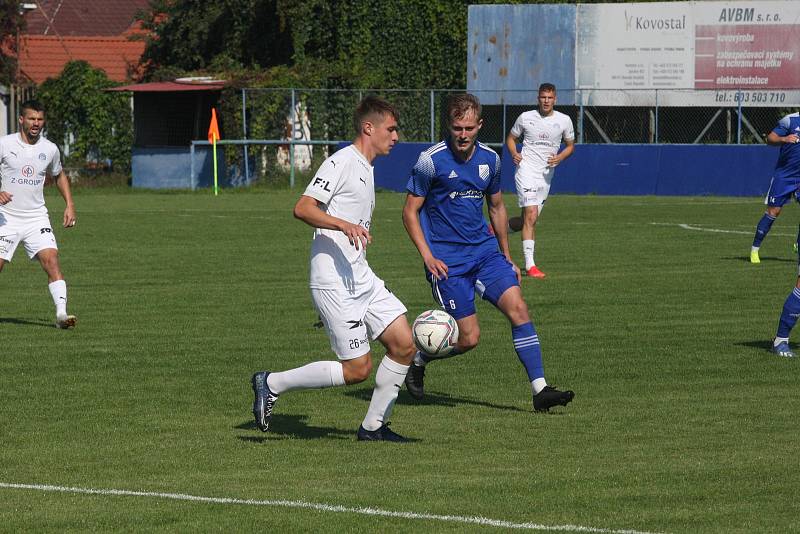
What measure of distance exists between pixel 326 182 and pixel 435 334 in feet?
5.14

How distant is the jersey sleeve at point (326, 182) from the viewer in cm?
788

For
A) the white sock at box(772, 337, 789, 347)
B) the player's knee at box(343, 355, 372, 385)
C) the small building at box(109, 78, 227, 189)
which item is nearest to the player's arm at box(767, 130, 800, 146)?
the white sock at box(772, 337, 789, 347)

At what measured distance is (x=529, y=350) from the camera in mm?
9297

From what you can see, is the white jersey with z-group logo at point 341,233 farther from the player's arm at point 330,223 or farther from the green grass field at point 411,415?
the green grass field at point 411,415

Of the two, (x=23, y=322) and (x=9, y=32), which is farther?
(x=9, y=32)

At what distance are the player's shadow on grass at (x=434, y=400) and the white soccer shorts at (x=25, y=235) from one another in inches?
185

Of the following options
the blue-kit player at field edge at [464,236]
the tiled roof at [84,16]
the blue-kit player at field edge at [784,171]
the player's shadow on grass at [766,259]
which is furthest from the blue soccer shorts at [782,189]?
the tiled roof at [84,16]

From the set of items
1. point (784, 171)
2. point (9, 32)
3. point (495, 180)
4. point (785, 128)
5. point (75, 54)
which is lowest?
point (784, 171)

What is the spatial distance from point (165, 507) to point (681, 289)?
10572 mm

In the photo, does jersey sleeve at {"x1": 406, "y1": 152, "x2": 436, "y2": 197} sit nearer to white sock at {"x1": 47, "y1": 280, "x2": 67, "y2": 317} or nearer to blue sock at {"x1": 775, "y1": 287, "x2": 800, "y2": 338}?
blue sock at {"x1": 775, "y1": 287, "x2": 800, "y2": 338}

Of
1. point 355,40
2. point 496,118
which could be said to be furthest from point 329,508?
point 355,40

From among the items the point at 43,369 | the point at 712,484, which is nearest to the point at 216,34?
the point at 43,369

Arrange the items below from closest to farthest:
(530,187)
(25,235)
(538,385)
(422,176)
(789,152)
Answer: (538,385) → (422,176) → (25,235) → (530,187) → (789,152)

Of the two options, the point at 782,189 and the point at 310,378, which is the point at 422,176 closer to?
the point at 310,378
